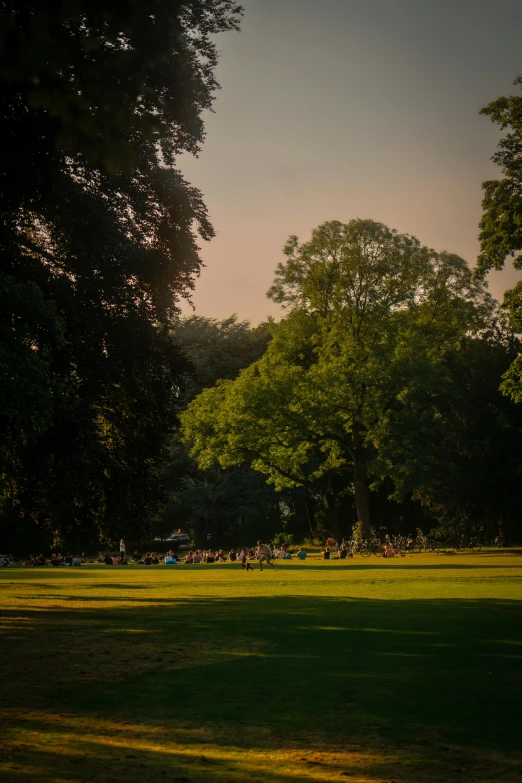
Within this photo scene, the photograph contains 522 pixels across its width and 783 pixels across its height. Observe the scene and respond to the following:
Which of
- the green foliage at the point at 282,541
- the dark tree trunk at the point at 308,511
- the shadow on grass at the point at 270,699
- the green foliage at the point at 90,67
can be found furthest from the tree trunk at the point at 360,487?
the green foliage at the point at 90,67

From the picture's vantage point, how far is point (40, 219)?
23.2 meters

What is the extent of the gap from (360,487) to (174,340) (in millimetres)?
35517

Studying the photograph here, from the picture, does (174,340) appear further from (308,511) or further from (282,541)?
(308,511)

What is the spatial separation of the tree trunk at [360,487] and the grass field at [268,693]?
38.7 m

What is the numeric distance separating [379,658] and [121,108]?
842cm

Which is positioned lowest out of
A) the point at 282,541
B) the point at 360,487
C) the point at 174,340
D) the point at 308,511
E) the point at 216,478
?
the point at 282,541

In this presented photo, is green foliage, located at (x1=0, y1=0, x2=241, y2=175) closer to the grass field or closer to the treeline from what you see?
the treeline

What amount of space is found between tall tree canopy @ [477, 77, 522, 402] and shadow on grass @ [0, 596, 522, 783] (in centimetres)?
1866

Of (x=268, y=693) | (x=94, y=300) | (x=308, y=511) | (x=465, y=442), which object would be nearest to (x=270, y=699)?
(x=268, y=693)

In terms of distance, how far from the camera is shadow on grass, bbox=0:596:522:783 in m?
7.15

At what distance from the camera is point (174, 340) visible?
2684 centimetres

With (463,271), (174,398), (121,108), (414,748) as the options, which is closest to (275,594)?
(174,398)

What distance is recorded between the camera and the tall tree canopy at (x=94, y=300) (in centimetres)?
1839

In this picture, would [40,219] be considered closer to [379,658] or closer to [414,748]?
[379,658]
